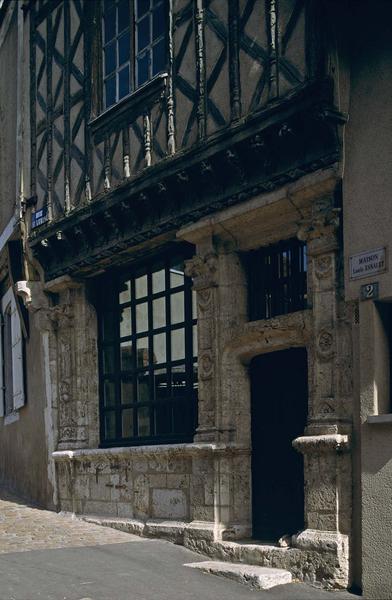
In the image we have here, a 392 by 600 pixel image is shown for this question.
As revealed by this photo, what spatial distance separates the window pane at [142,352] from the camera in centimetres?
972

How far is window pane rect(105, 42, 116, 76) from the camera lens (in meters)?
10.1

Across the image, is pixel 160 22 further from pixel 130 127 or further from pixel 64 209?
pixel 64 209

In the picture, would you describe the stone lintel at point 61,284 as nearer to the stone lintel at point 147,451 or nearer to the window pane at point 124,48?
the stone lintel at point 147,451

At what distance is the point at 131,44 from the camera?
31.7 ft

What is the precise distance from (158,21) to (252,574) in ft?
17.2

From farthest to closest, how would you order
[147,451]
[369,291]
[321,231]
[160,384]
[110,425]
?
[110,425] → [160,384] → [147,451] → [321,231] → [369,291]

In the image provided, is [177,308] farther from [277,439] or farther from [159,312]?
[277,439]

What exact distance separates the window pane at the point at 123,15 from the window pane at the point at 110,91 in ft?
1.73

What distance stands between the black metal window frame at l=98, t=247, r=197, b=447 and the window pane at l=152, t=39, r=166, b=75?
1781 millimetres

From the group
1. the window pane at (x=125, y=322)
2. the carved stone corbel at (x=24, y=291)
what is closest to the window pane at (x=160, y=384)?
the window pane at (x=125, y=322)

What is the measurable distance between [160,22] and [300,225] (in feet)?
9.87

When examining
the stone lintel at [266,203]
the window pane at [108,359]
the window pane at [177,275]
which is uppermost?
the stone lintel at [266,203]

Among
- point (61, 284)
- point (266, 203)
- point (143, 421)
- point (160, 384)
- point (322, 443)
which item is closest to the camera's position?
point (322, 443)

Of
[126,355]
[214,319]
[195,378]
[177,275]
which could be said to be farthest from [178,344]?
[126,355]
